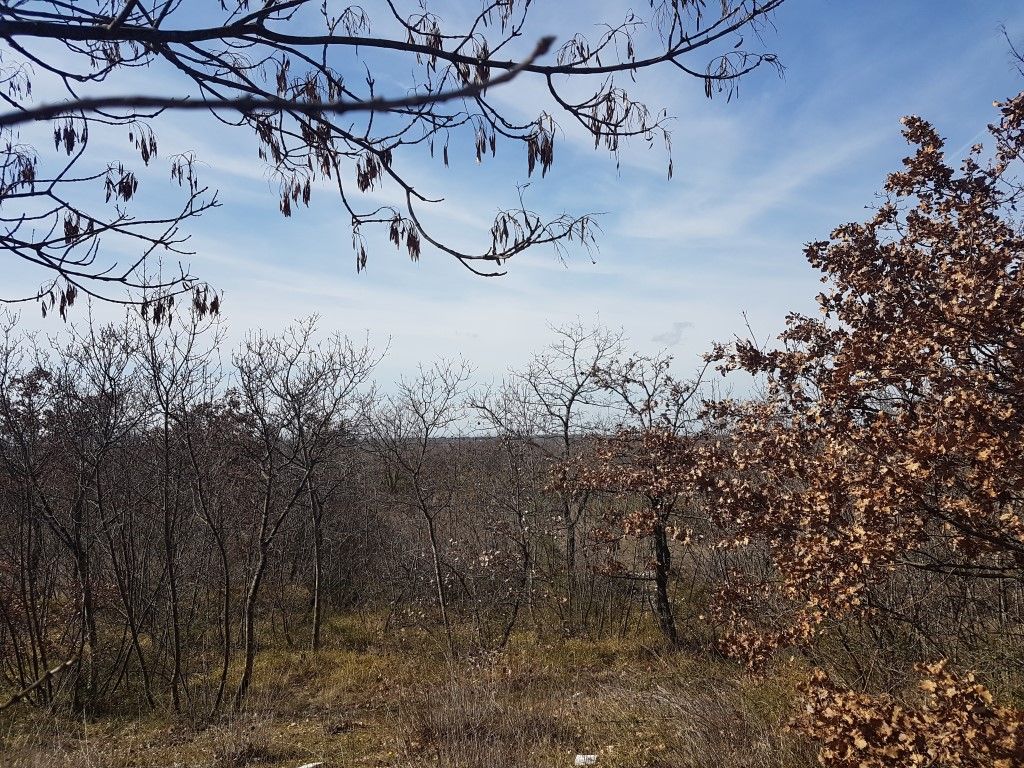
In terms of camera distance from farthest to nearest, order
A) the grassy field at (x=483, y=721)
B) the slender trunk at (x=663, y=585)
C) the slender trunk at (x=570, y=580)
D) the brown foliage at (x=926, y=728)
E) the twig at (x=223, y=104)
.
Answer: the slender trunk at (x=570, y=580)
the slender trunk at (x=663, y=585)
the grassy field at (x=483, y=721)
the brown foliage at (x=926, y=728)
the twig at (x=223, y=104)

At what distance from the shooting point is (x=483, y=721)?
20.5ft

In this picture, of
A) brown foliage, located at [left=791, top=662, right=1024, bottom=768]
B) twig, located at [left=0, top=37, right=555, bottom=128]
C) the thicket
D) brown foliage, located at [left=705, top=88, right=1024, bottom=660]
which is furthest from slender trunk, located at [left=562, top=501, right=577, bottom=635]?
twig, located at [left=0, top=37, right=555, bottom=128]

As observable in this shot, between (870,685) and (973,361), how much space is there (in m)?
3.49

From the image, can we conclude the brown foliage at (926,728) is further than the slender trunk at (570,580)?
No

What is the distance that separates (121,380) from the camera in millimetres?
9414

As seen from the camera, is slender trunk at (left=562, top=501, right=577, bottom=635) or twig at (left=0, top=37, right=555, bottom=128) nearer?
twig at (left=0, top=37, right=555, bottom=128)

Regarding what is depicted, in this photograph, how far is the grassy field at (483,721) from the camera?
5336mm

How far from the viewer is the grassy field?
5336mm

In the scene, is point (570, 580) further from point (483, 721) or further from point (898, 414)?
point (898, 414)

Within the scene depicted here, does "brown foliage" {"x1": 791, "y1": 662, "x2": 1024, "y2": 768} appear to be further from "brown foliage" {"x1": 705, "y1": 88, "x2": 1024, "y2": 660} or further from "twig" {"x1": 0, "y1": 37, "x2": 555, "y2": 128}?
"twig" {"x1": 0, "y1": 37, "x2": 555, "y2": 128}

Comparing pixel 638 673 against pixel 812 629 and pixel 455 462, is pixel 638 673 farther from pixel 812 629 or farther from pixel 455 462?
pixel 455 462

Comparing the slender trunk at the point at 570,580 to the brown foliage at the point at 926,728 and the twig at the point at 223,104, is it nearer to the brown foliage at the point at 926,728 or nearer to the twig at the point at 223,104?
the brown foliage at the point at 926,728

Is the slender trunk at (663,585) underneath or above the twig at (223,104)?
underneath

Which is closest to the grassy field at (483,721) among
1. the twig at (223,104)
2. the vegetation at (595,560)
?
the vegetation at (595,560)
